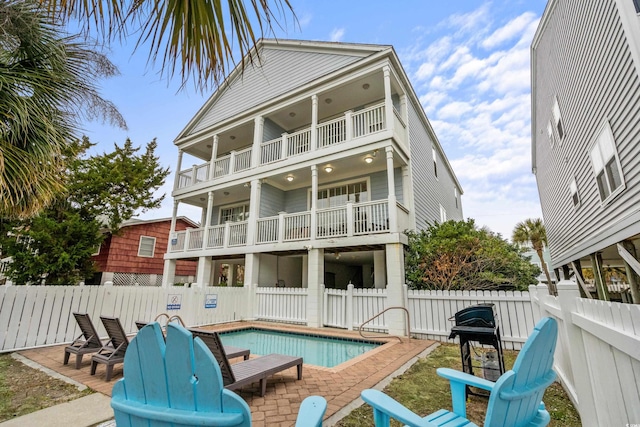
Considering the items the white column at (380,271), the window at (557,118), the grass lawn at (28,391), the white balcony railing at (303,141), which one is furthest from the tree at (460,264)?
the grass lawn at (28,391)

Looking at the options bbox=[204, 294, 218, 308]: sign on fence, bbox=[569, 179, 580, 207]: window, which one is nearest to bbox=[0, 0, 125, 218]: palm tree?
bbox=[204, 294, 218, 308]: sign on fence

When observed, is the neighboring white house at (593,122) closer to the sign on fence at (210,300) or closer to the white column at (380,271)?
the white column at (380,271)

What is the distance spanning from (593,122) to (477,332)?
817cm

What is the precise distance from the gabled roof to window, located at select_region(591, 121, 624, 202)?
6939 mm

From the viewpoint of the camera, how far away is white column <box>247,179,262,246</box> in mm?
Answer: 11891

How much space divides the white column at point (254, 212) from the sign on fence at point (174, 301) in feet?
11.7

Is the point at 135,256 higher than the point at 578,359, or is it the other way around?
the point at 135,256

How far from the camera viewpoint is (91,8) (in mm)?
1523

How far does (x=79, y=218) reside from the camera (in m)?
12.7

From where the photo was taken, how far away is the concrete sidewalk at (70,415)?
2.92 metres

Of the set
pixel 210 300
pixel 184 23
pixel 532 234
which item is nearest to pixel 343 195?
pixel 210 300

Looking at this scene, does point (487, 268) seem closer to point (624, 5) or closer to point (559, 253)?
point (624, 5)

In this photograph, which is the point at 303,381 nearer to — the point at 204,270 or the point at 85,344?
the point at 85,344

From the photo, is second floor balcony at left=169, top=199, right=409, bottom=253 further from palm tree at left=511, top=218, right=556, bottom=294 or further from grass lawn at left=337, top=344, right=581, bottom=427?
palm tree at left=511, top=218, right=556, bottom=294
